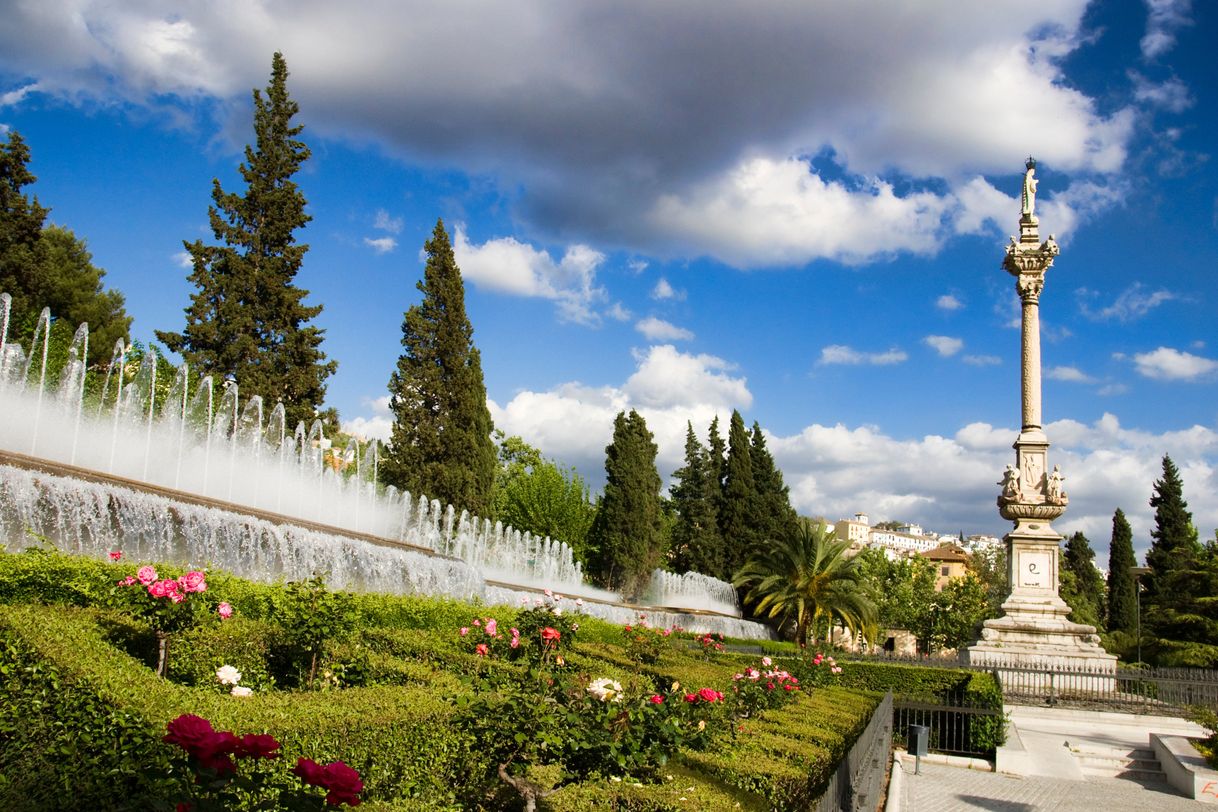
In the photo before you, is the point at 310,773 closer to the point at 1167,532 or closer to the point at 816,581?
the point at 816,581

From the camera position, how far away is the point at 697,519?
154 ft

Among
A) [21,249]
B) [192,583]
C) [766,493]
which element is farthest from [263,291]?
[766,493]

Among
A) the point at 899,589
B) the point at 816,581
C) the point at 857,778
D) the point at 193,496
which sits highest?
the point at 193,496

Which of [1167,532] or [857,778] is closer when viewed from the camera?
[857,778]

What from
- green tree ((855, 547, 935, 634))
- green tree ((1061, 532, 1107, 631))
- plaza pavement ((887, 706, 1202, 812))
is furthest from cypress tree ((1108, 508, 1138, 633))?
plaza pavement ((887, 706, 1202, 812))

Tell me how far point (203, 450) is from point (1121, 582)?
61.0m

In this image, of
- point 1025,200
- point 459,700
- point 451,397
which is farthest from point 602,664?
point 1025,200

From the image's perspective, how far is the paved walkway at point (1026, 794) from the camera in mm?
12172

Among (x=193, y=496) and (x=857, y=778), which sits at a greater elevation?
(x=193, y=496)

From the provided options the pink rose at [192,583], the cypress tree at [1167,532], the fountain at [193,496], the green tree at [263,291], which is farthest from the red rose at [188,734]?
the cypress tree at [1167,532]

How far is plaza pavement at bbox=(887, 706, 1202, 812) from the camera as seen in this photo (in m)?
12.4

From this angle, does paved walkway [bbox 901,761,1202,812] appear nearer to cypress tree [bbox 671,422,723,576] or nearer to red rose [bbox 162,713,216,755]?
red rose [bbox 162,713,216,755]

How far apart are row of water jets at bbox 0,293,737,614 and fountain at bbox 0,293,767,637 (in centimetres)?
4

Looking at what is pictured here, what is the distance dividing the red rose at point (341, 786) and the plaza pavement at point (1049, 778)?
10163 mm
